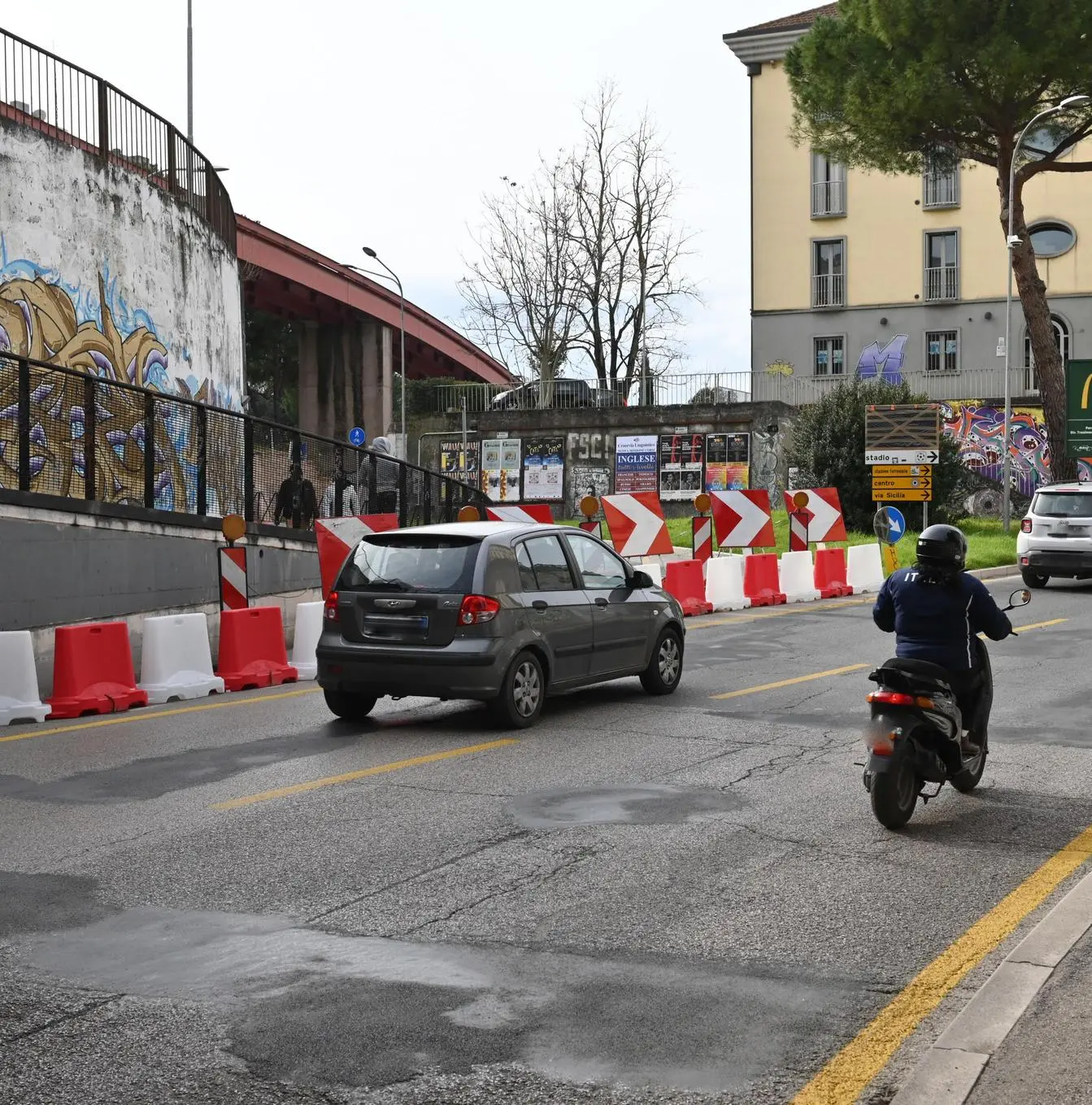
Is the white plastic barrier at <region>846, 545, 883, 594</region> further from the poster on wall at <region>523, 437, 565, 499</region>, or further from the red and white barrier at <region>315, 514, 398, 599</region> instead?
the poster on wall at <region>523, 437, 565, 499</region>

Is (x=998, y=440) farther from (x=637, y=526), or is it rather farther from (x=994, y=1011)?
(x=994, y=1011)

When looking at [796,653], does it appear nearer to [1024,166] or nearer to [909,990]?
[909,990]

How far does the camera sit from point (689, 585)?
21297mm

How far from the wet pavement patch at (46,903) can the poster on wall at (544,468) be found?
42459 millimetres

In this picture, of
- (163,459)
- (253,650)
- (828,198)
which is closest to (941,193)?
(828,198)

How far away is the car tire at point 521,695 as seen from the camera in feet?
36.3

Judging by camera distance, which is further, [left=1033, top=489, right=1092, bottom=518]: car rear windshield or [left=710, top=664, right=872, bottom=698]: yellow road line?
[left=1033, top=489, right=1092, bottom=518]: car rear windshield

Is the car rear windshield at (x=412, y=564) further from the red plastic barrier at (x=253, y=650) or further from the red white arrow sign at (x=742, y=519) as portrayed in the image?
the red white arrow sign at (x=742, y=519)

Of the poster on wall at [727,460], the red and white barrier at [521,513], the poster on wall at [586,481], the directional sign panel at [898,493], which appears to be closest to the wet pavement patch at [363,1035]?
the red and white barrier at [521,513]

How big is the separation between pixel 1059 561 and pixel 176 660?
52.9 feet

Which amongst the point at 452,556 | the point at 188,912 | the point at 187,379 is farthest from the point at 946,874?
the point at 187,379

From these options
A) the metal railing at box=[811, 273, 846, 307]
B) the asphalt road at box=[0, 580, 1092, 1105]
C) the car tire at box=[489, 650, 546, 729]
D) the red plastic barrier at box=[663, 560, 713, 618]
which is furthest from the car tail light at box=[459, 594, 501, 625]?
the metal railing at box=[811, 273, 846, 307]

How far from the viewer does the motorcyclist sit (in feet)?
26.6

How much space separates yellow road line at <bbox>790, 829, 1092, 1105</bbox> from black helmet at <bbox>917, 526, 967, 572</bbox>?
1.64m
